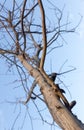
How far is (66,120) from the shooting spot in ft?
10.3

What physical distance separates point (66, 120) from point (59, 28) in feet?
6.51

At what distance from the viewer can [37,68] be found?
162 inches

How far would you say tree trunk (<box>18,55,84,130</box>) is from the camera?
3.05 m

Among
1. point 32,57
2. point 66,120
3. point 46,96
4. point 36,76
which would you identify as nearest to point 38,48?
point 32,57

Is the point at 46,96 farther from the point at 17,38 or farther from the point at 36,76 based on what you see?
the point at 17,38

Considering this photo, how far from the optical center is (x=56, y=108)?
133 inches

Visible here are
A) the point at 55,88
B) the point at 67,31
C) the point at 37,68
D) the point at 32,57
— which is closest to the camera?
the point at 55,88

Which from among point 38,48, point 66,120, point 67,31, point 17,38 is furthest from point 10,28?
point 66,120

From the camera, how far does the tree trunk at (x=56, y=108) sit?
10.0 feet

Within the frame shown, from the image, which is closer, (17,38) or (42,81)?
(42,81)

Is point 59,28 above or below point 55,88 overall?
above

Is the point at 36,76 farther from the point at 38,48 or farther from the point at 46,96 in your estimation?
the point at 38,48

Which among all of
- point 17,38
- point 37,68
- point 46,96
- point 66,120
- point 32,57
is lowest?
point 66,120

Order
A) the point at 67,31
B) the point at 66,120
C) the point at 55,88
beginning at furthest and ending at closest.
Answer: the point at 67,31 < the point at 55,88 < the point at 66,120
